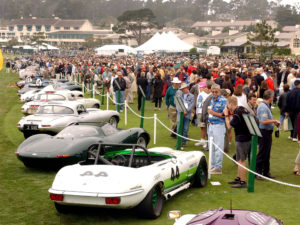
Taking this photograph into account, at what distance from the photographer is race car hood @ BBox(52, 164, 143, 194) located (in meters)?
7.30

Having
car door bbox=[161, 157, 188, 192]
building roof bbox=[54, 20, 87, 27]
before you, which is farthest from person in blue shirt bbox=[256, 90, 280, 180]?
building roof bbox=[54, 20, 87, 27]

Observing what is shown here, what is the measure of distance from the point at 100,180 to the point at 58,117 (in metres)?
7.60

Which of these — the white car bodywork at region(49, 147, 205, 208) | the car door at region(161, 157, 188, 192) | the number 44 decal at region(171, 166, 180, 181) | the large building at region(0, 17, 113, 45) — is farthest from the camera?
the large building at region(0, 17, 113, 45)

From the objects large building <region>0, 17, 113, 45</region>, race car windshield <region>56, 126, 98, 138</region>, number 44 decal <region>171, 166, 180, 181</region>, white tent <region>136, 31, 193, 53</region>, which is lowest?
number 44 decal <region>171, 166, 180, 181</region>

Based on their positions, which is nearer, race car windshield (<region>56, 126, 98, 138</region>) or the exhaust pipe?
the exhaust pipe

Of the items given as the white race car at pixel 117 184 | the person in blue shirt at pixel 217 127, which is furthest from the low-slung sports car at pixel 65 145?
the person in blue shirt at pixel 217 127

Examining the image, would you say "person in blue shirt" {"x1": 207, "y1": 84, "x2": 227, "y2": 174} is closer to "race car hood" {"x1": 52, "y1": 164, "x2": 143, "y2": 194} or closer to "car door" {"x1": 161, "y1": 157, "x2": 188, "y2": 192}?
"car door" {"x1": 161, "y1": 157, "x2": 188, "y2": 192}

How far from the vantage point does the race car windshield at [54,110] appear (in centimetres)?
1529

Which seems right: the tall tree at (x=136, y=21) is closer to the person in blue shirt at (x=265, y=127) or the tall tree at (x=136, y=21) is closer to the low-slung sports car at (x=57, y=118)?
the low-slung sports car at (x=57, y=118)

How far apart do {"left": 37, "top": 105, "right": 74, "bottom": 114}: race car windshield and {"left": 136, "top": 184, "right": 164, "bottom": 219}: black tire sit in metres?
7.93

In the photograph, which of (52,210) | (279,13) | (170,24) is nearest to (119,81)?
(52,210)

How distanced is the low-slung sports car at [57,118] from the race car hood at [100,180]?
5.46 m

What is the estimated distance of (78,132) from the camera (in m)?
11.8

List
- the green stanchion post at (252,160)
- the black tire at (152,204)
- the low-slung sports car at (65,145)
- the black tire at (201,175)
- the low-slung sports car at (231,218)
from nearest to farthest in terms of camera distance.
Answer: the low-slung sports car at (231,218), the black tire at (152,204), the green stanchion post at (252,160), the black tire at (201,175), the low-slung sports car at (65,145)
